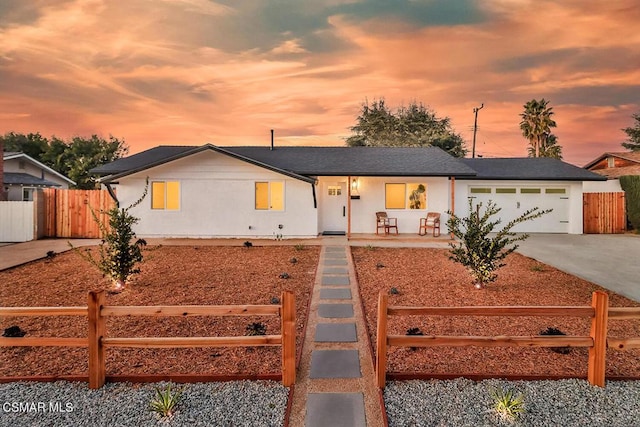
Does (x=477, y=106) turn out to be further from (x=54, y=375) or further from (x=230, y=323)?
(x=54, y=375)

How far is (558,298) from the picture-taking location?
6.00m

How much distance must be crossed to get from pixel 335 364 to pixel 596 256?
35.1ft

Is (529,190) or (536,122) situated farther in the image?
(536,122)

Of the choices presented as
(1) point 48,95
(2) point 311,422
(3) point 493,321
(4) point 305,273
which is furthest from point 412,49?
(1) point 48,95

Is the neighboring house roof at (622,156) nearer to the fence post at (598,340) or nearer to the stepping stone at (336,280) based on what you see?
the stepping stone at (336,280)

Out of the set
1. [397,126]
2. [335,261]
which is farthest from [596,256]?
[397,126]

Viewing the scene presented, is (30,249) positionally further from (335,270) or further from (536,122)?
(536,122)

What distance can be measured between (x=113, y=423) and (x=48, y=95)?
19779mm

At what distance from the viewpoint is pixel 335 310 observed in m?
5.19

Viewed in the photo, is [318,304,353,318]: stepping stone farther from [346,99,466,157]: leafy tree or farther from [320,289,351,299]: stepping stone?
[346,99,466,157]: leafy tree

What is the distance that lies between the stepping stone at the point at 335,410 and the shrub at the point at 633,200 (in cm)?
1991

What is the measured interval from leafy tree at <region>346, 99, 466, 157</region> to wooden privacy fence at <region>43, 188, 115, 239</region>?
23344mm

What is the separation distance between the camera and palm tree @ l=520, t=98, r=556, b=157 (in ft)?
107

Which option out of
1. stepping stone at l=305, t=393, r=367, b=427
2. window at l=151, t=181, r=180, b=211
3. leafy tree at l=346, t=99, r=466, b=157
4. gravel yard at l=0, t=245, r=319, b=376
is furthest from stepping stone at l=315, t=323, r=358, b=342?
leafy tree at l=346, t=99, r=466, b=157
